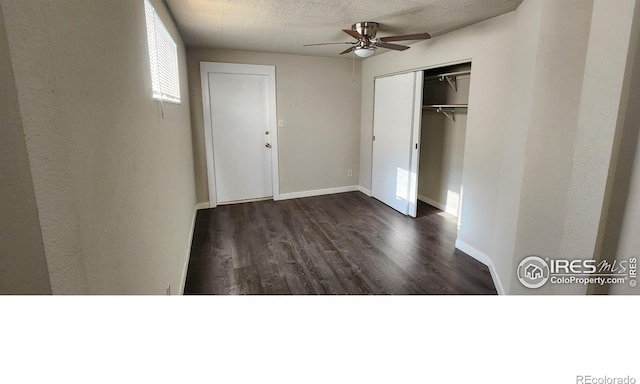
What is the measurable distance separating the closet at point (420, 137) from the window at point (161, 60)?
8.59 ft

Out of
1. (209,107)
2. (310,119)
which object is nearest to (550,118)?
(310,119)

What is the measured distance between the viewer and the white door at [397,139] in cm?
376

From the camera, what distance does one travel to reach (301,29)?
3.04m

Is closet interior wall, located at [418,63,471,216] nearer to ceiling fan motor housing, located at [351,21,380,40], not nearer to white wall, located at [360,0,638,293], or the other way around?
white wall, located at [360,0,638,293]

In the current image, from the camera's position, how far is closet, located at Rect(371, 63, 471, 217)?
12.3 ft

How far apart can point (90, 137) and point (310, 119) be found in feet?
13.1

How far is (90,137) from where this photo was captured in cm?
84

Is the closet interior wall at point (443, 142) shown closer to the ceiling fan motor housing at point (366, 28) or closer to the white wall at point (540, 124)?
the white wall at point (540, 124)

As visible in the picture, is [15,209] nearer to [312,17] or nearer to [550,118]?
[550,118]

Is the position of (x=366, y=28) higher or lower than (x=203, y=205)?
higher

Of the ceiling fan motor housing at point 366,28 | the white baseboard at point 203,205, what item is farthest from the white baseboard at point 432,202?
the white baseboard at point 203,205

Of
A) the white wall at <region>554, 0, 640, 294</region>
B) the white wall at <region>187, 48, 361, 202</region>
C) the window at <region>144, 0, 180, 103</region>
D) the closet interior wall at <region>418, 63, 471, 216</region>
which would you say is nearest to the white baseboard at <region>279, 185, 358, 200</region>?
the white wall at <region>187, 48, 361, 202</region>

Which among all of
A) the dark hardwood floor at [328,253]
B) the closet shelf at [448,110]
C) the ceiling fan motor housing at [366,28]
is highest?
the ceiling fan motor housing at [366,28]
